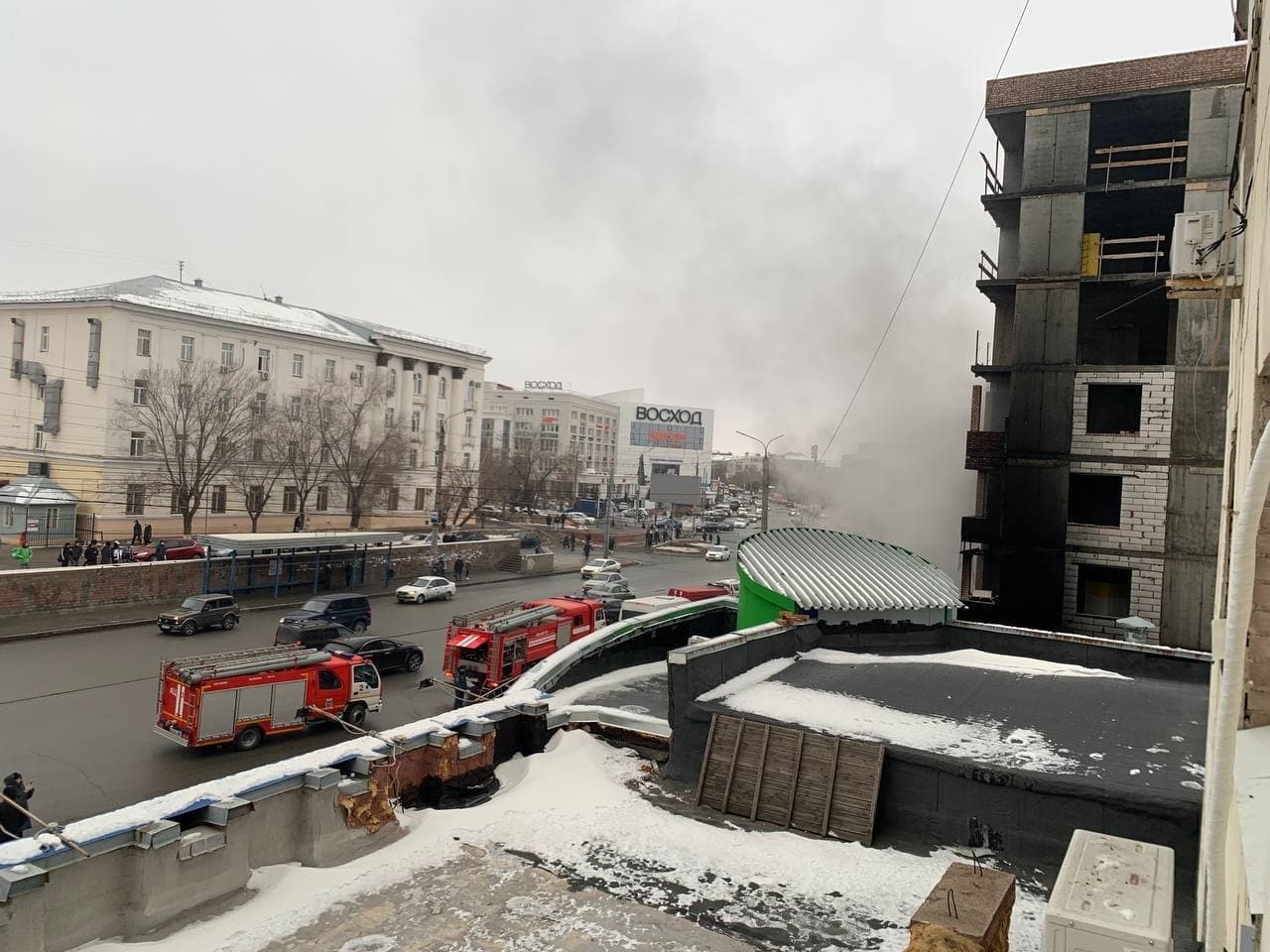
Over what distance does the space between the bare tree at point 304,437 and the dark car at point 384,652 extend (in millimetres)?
25632

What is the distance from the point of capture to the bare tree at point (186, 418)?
1572 inches

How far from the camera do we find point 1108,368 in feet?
78.9

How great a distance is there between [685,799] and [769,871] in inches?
74.5

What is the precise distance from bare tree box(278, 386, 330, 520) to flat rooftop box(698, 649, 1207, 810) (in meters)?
37.2

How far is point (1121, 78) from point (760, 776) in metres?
24.4

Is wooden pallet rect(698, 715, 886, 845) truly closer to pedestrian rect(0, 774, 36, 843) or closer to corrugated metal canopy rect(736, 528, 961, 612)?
corrugated metal canopy rect(736, 528, 961, 612)

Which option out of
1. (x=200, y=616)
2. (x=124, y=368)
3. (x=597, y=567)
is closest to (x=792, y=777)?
(x=200, y=616)

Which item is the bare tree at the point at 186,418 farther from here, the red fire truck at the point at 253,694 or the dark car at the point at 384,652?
the red fire truck at the point at 253,694

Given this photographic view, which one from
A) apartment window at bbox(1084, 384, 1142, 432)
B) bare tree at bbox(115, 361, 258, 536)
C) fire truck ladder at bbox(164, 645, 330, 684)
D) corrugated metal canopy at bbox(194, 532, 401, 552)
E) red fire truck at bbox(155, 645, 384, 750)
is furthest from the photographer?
bare tree at bbox(115, 361, 258, 536)

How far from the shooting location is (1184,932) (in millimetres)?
7336

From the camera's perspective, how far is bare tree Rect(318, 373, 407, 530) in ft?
156

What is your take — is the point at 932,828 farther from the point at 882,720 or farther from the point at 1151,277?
the point at 1151,277

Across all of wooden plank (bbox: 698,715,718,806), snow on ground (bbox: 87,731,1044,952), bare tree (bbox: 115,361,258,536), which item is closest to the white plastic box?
snow on ground (bbox: 87,731,1044,952)

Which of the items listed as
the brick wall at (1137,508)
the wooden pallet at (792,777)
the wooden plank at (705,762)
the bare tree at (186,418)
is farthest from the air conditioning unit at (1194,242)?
the bare tree at (186,418)
